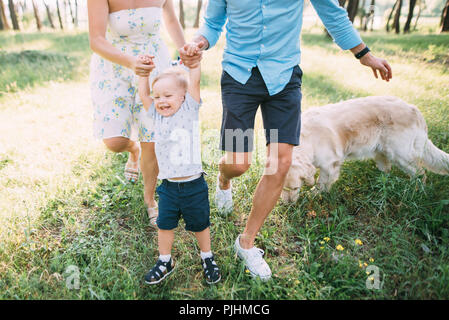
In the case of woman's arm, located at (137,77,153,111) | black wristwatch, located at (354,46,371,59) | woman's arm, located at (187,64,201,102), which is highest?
black wristwatch, located at (354,46,371,59)

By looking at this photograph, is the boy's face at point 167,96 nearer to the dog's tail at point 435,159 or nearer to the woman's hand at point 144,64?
the woman's hand at point 144,64

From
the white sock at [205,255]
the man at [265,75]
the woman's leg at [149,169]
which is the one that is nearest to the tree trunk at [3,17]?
the woman's leg at [149,169]

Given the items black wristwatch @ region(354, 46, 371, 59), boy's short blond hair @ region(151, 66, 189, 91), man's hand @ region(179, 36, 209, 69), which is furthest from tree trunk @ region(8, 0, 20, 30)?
black wristwatch @ region(354, 46, 371, 59)

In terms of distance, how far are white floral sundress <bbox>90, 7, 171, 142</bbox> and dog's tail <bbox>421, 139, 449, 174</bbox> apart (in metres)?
2.88

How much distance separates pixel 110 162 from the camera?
13.9 feet

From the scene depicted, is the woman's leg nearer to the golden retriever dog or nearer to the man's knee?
the man's knee

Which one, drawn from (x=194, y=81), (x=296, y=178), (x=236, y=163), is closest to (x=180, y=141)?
(x=194, y=81)

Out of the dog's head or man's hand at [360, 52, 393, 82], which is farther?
the dog's head

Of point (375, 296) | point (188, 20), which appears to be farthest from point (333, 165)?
point (188, 20)

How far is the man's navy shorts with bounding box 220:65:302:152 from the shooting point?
237cm

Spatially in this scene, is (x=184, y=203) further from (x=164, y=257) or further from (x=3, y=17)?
(x=3, y=17)

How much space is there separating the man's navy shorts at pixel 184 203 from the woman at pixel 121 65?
789 mm

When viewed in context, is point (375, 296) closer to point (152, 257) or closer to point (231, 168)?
point (231, 168)

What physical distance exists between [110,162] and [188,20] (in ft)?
124
